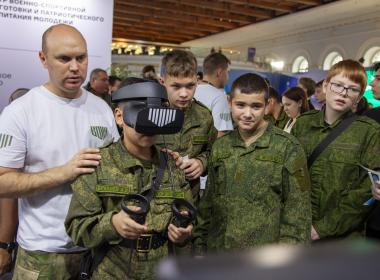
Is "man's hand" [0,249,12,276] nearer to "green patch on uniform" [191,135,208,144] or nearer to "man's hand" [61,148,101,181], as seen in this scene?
"man's hand" [61,148,101,181]

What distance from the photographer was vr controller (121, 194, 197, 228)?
4.40ft

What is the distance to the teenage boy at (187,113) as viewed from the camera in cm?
241

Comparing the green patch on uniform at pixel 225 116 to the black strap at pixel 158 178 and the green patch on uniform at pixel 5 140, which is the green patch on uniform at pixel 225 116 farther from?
the green patch on uniform at pixel 5 140

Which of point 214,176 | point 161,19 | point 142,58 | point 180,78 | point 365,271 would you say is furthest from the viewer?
point 142,58

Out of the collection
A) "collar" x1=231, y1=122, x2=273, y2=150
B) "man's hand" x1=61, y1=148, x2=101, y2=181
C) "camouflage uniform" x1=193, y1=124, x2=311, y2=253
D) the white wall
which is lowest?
"camouflage uniform" x1=193, y1=124, x2=311, y2=253

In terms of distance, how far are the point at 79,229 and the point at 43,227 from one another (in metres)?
0.28

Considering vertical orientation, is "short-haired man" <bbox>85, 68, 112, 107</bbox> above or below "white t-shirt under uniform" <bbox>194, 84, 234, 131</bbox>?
above

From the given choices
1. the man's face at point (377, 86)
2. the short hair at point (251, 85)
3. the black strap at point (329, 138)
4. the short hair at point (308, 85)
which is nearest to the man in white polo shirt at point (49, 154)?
the short hair at point (251, 85)

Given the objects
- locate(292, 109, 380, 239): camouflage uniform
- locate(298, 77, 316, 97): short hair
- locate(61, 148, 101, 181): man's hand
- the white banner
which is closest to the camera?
locate(61, 148, 101, 181): man's hand

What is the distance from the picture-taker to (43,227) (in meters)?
A: 1.72

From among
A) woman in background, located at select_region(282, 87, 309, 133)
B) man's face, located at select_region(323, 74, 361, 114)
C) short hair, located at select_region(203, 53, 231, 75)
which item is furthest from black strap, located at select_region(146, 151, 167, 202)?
woman in background, located at select_region(282, 87, 309, 133)

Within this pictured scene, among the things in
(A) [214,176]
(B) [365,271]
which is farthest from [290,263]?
(A) [214,176]

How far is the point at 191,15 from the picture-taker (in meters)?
14.8

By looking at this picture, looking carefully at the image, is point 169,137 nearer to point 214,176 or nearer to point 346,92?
point 214,176
